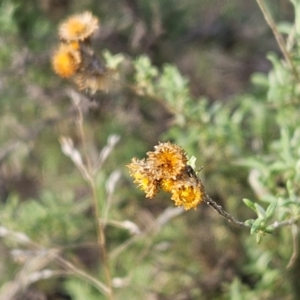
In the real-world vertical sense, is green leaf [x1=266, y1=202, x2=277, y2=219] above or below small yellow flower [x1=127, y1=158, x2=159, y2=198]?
below

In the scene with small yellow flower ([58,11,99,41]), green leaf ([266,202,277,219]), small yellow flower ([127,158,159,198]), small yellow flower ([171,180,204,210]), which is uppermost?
small yellow flower ([58,11,99,41])

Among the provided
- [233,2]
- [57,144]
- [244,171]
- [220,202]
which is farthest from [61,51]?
[233,2]

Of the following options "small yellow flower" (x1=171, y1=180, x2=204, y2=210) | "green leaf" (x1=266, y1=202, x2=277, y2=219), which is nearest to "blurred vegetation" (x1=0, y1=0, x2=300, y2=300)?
"green leaf" (x1=266, y1=202, x2=277, y2=219)

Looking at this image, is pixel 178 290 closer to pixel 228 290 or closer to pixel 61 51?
pixel 228 290

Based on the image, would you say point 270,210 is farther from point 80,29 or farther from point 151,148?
point 151,148

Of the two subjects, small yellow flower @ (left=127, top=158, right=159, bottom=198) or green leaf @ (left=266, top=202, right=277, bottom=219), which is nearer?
small yellow flower @ (left=127, top=158, right=159, bottom=198)

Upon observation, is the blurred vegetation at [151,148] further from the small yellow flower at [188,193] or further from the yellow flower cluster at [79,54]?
the small yellow flower at [188,193]

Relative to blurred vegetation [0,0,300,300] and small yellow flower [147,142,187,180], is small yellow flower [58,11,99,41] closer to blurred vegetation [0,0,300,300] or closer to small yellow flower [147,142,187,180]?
blurred vegetation [0,0,300,300]

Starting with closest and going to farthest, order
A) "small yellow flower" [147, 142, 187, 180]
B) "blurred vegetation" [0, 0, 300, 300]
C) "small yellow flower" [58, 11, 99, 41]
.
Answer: "small yellow flower" [147, 142, 187, 180] → "small yellow flower" [58, 11, 99, 41] → "blurred vegetation" [0, 0, 300, 300]

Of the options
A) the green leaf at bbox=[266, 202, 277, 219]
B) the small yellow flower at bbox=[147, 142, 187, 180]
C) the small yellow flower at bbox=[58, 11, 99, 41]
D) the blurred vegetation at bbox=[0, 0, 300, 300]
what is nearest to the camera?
the small yellow flower at bbox=[147, 142, 187, 180]
